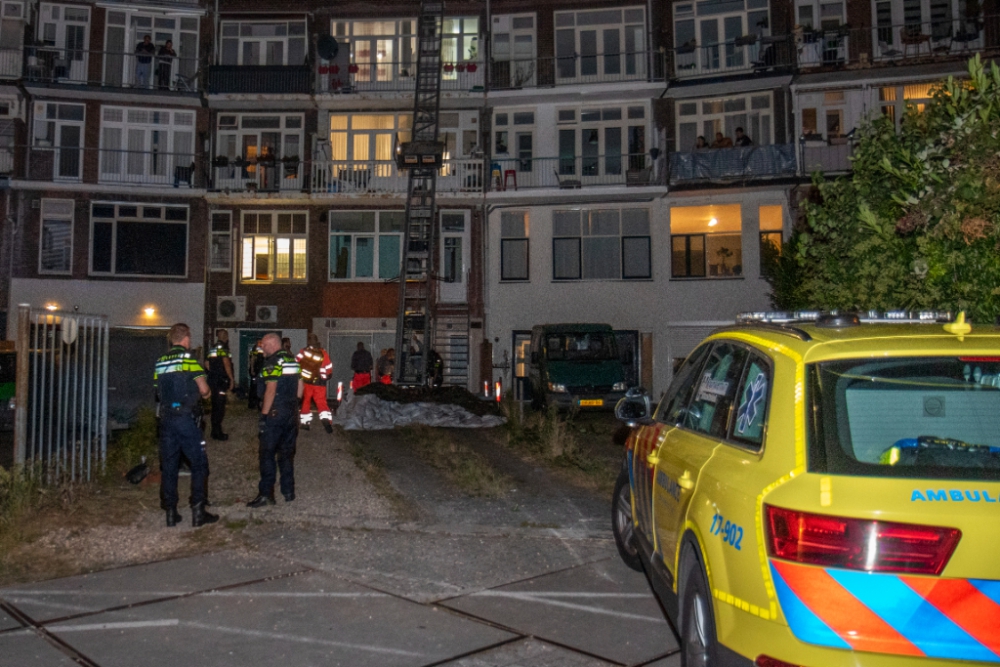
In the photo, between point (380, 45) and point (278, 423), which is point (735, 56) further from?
point (278, 423)

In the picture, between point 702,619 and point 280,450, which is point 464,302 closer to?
point 280,450

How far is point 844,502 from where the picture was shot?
3.16 meters

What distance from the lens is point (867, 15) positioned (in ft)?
88.6

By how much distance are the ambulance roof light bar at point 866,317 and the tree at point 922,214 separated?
1.03 m

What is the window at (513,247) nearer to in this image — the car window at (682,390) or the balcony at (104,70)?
the balcony at (104,70)

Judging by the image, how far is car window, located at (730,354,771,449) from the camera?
384cm

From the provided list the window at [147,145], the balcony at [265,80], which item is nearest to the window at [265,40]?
the balcony at [265,80]

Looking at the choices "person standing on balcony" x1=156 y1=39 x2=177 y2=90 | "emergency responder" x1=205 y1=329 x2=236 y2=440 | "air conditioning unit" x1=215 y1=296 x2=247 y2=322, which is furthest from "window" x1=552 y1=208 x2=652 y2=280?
"emergency responder" x1=205 y1=329 x2=236 y2=440

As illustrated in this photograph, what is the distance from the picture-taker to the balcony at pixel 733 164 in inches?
1047

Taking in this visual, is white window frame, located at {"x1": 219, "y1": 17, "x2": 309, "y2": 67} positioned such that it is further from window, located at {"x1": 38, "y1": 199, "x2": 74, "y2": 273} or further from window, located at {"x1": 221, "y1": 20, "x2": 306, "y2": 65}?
window, located at {"x1": 38, "y1": 199, "x2": 74, "y2": 273}

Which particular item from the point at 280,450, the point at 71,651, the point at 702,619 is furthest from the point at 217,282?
the point at 702,619

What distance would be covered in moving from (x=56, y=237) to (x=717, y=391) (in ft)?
96.0

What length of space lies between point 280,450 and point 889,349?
7160 mm

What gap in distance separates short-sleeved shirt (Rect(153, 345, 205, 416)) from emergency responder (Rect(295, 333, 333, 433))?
5.42 metres
